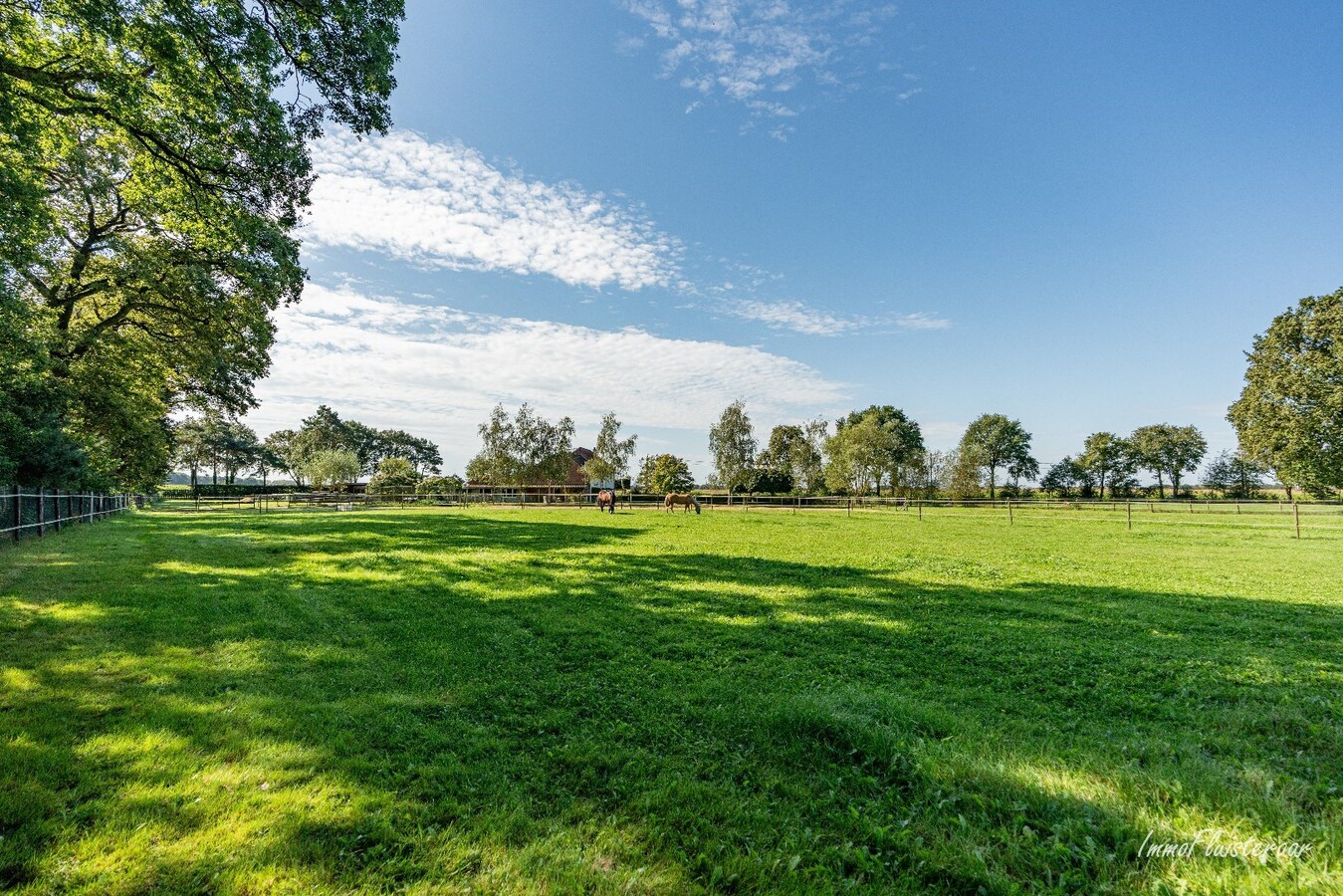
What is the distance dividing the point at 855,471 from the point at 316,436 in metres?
90.3

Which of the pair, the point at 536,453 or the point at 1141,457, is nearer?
the point at 536,453

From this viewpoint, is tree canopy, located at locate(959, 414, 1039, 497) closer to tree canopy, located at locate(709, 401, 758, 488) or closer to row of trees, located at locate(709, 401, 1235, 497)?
row of trees, located at locate(709, 401, 1235, 497)

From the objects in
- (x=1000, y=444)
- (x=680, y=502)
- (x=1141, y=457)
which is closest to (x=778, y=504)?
A: (x=680, y=502)

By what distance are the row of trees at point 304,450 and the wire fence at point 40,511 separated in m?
42.8

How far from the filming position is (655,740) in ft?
13.5

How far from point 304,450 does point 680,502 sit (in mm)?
80944

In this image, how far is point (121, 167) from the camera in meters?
16.0

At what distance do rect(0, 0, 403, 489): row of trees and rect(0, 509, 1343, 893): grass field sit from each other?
8.47 metres

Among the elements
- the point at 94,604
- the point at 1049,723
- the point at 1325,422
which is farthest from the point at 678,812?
the point at 1325,422

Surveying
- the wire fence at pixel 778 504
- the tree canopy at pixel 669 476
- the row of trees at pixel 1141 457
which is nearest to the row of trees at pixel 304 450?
the wire fence at pixel 778 504

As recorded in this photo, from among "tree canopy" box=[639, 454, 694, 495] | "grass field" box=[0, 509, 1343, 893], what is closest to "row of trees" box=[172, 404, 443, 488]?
"tree canopy" box=[639, 454, 694, 495]

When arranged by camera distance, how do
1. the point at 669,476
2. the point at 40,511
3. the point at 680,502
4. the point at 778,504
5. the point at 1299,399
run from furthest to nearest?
the point at 669,476 → the point at 778,504 → the point at 680,502 → the point at 1299,399 → the point at 40,511

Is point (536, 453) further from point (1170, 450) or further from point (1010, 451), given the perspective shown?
point (1170, 450)

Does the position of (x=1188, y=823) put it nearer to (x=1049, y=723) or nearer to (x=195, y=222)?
(x=1049, y=723)
